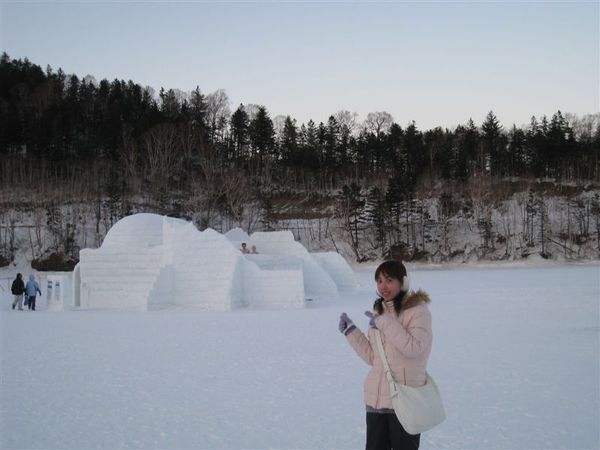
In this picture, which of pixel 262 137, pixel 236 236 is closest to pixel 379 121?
pixel 262 137

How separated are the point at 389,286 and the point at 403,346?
36 centimetres

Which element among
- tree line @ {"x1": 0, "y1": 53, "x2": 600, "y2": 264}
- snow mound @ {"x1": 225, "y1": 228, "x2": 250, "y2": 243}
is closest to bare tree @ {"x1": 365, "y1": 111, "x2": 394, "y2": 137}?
tree line @ {"x1": 0, "y1": 53, "x2": 600, "y2": 264}

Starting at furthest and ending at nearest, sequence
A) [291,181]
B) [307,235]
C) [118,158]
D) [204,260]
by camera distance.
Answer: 1. [291,181]
2. [118,158]
3. [307,235]
4. [204,260]

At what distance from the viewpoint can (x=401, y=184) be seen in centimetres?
5147

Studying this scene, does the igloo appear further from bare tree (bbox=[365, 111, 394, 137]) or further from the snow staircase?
bare tree (bbox=[365, 111, 394, 137])

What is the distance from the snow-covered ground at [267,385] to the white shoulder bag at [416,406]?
6.28ft

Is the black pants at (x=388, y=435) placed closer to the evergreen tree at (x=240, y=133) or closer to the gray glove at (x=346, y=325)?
the gray glove at (x=346, y=325)

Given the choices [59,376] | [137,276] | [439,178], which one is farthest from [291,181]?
[59,376]

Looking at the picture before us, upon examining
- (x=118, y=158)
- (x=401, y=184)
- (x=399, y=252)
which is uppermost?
(x=118, y=158)

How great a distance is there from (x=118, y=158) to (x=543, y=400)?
186 feet

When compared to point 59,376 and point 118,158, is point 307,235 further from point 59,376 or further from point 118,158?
point 59,376

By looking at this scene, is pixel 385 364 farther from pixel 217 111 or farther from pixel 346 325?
pixel 217 111

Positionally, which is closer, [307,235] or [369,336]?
[369,336]

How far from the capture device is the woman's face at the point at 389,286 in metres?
2.98
